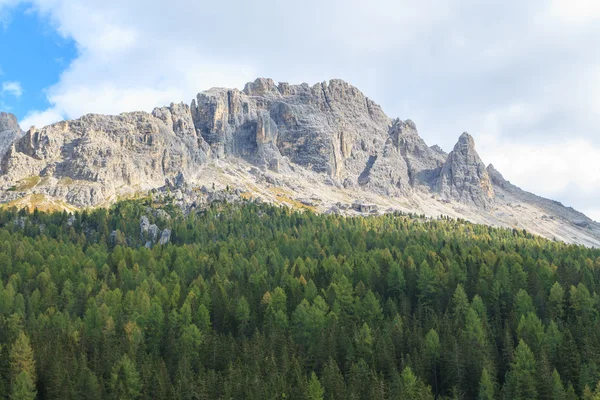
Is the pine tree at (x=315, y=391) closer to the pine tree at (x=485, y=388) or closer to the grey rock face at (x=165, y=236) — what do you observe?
the pine tree at (x=485, y=388)

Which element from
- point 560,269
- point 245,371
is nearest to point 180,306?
point 245,371

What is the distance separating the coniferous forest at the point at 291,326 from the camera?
57.9m

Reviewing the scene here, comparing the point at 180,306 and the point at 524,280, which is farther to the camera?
the point at 524,280

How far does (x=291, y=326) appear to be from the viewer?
3164 inches

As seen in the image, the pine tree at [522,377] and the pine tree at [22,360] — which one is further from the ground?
the pine tree at [522,377]

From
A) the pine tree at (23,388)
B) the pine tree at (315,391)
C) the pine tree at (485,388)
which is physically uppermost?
the pine tree at (485,388)

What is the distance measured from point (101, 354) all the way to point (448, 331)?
4578cm

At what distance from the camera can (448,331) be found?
71625mm

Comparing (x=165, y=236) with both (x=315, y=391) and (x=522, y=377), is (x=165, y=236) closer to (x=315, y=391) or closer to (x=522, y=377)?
(x=315, y=391)

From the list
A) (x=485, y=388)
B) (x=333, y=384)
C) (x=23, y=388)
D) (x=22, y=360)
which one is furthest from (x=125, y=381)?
(x=485, y=388)

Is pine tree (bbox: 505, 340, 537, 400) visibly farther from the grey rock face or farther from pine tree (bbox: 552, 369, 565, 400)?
the grey rock face

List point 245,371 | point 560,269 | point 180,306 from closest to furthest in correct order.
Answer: point 245,371 → point 180,306 → point 560,269

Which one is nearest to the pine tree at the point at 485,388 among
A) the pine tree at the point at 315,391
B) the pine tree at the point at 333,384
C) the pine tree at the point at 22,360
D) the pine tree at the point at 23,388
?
the pine tree at the point at 333,384

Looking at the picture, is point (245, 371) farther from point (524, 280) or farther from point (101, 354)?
point (524, 280)
